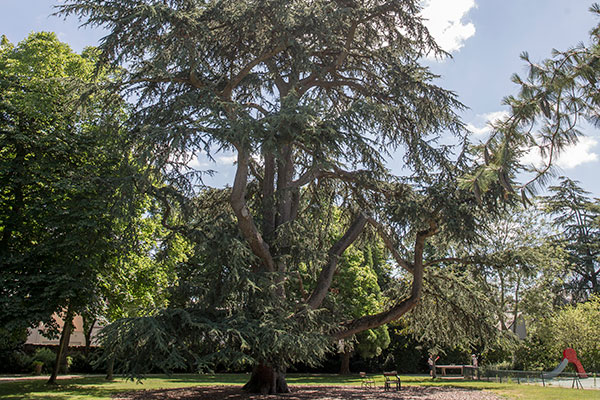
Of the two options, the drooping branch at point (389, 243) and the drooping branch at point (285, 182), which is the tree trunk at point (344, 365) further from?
the drooping branch at point (285, 182)

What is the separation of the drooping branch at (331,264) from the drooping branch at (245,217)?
189 cm

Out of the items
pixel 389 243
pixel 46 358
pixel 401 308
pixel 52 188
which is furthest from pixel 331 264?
pixel 46 358

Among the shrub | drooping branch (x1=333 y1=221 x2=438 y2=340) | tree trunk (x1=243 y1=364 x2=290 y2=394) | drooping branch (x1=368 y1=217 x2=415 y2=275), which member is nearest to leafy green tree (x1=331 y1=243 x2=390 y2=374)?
drooping branch (x1=333 y1=221 x2=438 y2=340)

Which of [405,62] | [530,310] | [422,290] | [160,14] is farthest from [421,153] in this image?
[530,310]

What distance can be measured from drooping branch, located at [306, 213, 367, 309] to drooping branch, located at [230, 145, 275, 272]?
189 centimetres

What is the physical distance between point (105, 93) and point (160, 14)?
3.07 meters

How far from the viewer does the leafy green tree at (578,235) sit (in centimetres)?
3244

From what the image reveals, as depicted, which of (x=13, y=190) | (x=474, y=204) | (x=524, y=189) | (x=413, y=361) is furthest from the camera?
(x=413, y=361)

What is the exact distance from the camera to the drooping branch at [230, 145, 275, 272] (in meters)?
10.9

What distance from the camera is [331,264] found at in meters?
13.6

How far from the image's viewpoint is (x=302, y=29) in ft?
36.2

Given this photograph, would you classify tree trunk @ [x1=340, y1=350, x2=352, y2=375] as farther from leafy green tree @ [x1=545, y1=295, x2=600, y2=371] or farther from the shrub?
the shrub

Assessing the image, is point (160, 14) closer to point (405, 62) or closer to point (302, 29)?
point (302, 29)

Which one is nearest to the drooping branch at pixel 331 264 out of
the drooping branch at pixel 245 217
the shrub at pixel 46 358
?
the drooping branch at pixel 245 217
